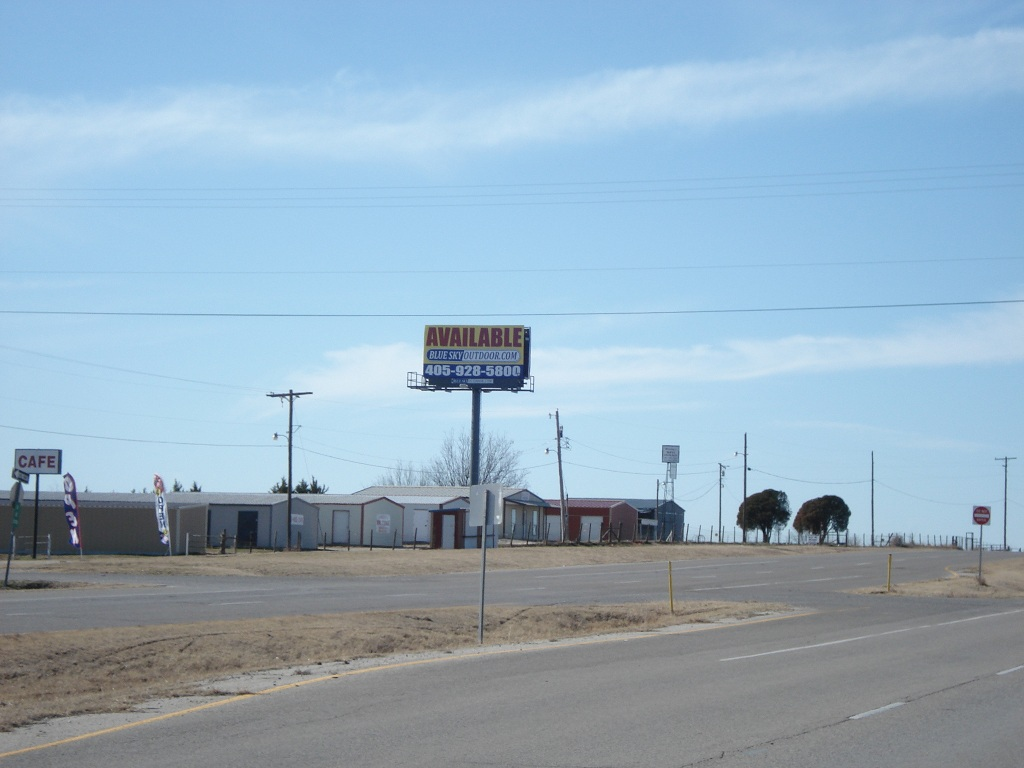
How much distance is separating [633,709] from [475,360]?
199 ft

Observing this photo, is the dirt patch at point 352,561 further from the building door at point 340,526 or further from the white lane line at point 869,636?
the white lane line at point 869,636

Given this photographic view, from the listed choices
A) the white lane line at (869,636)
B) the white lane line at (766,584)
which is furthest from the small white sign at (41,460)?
the white lane line at (869,636)

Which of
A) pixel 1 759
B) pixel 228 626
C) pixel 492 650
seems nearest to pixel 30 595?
pixel 228 626

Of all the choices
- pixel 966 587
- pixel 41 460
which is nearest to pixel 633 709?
pixel 966 587

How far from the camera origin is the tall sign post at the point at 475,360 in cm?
7112

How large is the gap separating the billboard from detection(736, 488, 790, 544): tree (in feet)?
132

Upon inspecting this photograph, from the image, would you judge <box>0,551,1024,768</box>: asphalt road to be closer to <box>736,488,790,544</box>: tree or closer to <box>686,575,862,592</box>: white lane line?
<box>686,575,862,592</box>: white lane line

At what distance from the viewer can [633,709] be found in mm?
11062

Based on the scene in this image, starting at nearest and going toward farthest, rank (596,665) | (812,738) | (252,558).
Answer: (812,738) → (596,665) → (252,558)

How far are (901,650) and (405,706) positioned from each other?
9.78 m

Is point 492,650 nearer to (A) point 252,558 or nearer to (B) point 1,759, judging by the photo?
(B) point 1,759

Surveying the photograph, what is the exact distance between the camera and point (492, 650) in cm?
1705

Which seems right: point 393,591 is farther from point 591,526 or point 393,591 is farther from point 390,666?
point 591,526

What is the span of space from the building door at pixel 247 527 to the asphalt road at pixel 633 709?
4308 cm
